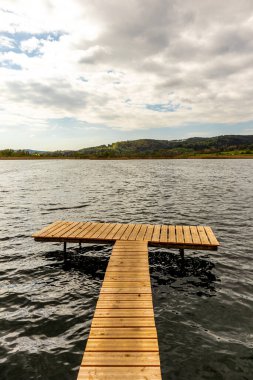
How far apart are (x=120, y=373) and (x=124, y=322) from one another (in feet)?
5.23

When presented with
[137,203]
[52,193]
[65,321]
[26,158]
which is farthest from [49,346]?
[26,158]

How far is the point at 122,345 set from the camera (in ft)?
18.4

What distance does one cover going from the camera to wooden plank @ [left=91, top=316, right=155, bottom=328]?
6313mm

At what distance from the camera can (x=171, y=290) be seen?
32.8 ft

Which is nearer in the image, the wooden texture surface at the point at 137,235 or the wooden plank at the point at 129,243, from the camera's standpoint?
the wooden texture surface at the point at 137,235

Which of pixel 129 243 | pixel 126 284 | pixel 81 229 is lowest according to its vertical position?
pixel 126 284

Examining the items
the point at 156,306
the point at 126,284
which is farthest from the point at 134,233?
the point at 126,284

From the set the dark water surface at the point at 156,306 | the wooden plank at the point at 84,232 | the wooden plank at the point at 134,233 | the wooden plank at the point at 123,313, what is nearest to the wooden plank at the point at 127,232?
the wooden plank at the point at 134,233

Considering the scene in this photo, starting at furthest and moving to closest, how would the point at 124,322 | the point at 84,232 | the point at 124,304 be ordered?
the point at 84,232
the point at 124,304
the point at 124,322

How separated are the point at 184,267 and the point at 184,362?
563 centimetres

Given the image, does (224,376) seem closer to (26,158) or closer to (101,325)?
(101,325)

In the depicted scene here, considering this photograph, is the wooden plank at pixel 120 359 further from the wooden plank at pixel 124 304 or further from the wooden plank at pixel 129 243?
the wooden plank at pixel 129 243

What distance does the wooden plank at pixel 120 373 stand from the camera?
4.73m

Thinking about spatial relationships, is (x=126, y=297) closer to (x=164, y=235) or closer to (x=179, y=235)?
(x=164, y=235)
